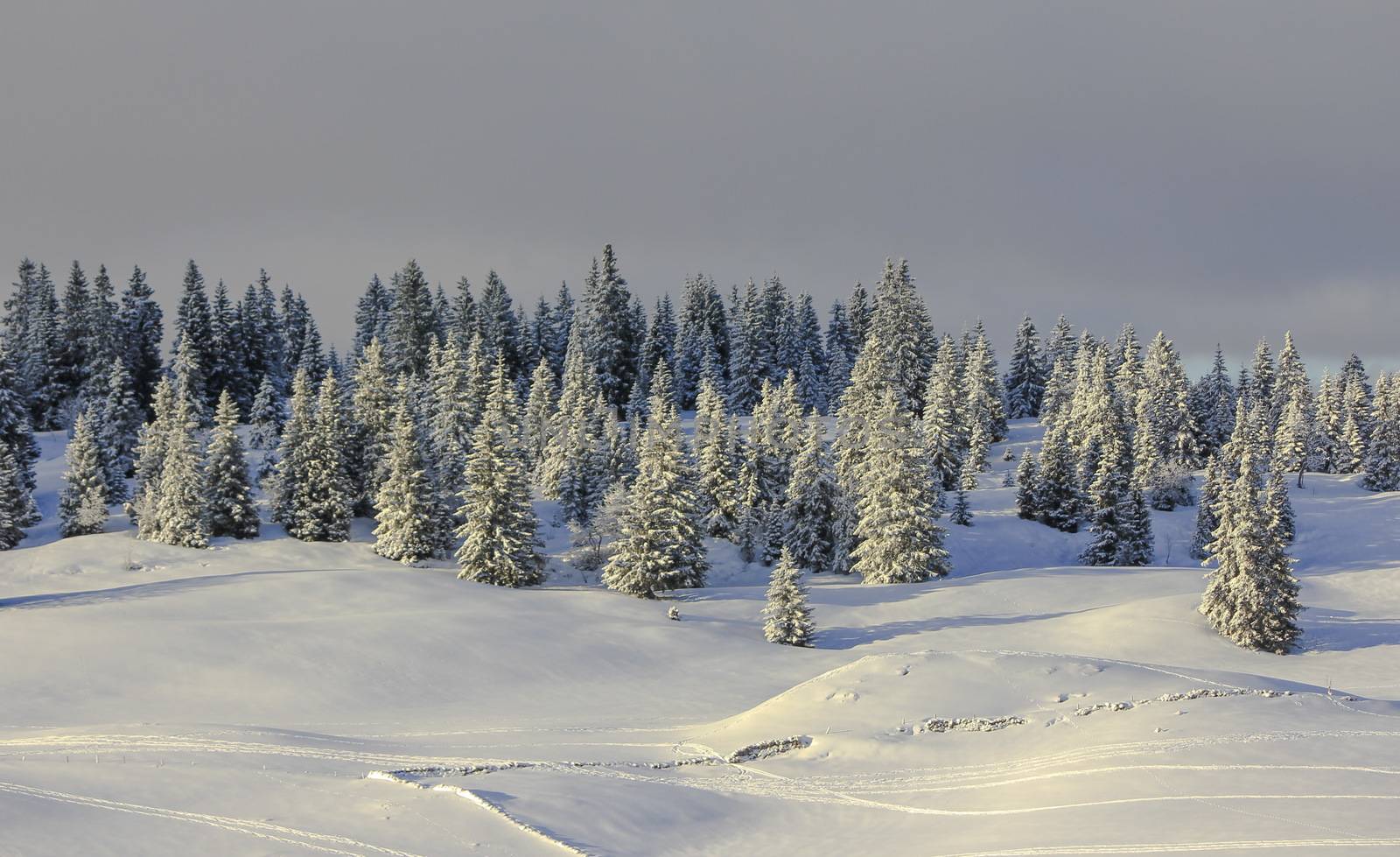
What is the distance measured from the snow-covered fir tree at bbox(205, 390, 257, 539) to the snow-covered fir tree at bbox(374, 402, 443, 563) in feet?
26.9

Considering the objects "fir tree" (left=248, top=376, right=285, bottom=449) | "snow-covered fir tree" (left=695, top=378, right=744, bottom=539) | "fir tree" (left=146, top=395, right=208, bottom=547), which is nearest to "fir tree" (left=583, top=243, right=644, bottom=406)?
"fir tree" (left=248, top=376, right=285, bottom=449)

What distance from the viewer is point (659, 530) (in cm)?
5072

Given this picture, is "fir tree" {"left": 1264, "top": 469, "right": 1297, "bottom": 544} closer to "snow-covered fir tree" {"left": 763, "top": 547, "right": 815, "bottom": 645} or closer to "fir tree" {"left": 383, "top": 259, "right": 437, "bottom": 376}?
"snow-covered fir tree" {"left": 763, "top": 547, "right": 815, "bottom": 645}

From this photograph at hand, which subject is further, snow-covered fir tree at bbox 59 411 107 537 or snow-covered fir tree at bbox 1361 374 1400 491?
snow-covered fir tree at bbox 1361 374 1400 491

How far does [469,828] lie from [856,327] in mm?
112101

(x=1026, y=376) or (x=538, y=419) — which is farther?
(x=1026, y=376)

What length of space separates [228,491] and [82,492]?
12.9 metres

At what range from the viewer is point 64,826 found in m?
17.0

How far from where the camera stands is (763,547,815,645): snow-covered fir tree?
41.2 m

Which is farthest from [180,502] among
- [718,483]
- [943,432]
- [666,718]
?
[943,432]

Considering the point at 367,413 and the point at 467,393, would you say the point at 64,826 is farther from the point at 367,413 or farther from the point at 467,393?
the point at 467,393

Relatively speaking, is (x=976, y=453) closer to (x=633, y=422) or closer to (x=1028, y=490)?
(x=1028, y=490)

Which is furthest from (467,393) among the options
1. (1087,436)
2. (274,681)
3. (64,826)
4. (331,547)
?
(64,826)

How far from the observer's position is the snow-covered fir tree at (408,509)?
2267 inches
